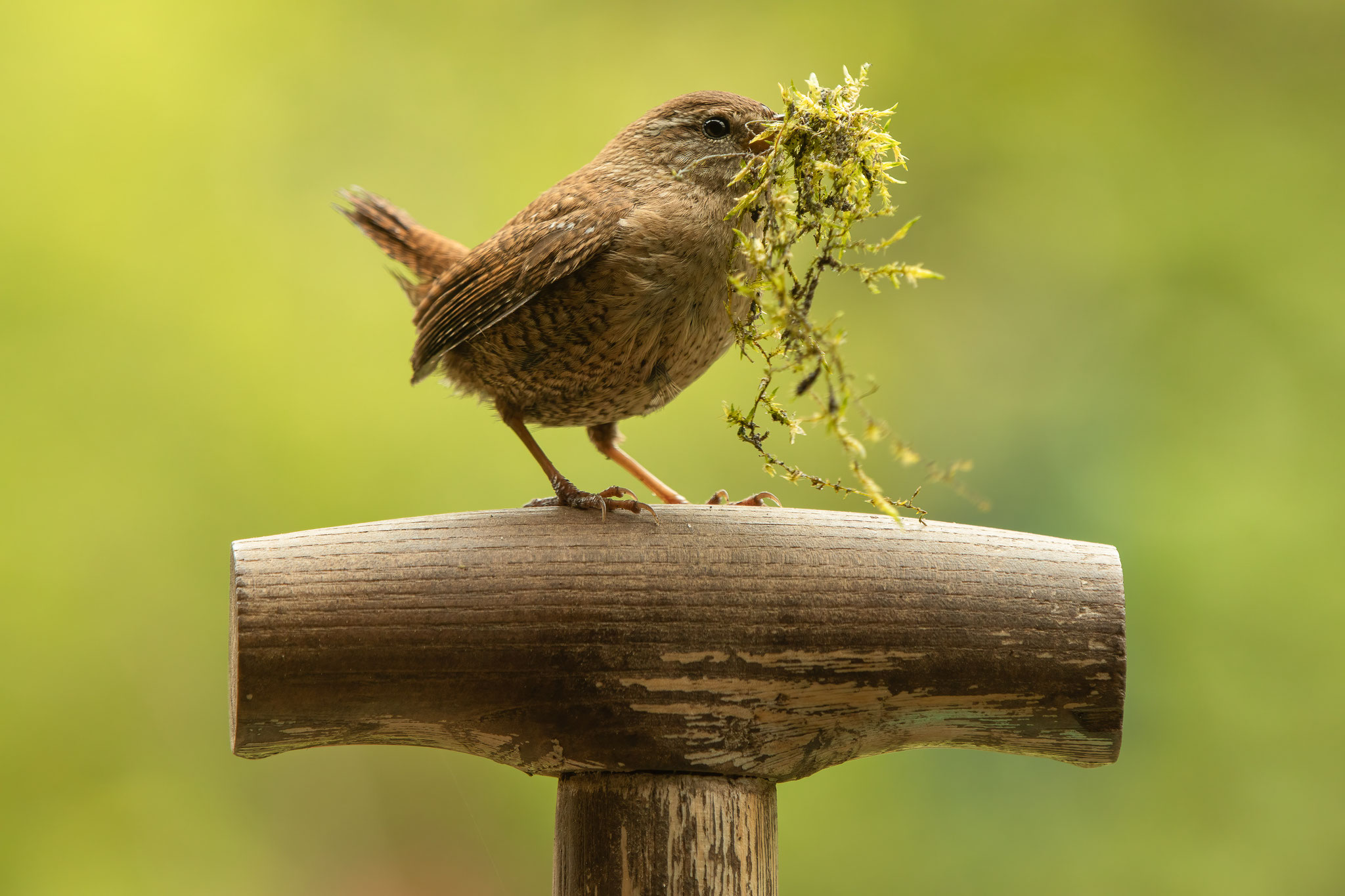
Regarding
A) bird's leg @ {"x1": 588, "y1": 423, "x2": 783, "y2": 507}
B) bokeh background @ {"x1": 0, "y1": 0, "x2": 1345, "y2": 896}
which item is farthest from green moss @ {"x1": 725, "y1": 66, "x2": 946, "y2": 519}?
bokeh background @ {"x1": 0, "y1": 0, "x2": 1345, "y2": 896}

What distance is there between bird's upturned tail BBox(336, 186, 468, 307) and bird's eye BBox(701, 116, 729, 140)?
646 millimetres

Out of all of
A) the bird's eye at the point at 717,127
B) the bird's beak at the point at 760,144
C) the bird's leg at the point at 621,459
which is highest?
the bird's eye at the point at 717,127

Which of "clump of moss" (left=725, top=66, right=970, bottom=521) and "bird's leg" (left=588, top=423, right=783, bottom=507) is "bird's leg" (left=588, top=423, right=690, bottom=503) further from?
"clump of moss" (left=725, top=66, right=970, bottom=521)

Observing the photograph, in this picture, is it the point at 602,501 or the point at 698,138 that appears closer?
the point at 602,501

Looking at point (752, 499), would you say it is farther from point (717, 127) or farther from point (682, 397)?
point (682, 397)

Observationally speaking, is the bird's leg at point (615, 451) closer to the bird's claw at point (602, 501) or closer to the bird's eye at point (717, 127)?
the bird's claw at point (602, 501)

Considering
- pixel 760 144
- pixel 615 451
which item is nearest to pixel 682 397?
pixel 615 451

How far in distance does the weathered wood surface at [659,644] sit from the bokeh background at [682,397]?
1.46m

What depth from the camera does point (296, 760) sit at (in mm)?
2805

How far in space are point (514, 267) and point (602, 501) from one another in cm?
41

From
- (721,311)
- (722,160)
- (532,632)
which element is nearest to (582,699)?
(532,632)

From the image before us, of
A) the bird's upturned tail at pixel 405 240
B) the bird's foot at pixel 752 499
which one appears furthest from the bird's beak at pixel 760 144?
the bird's upturned tail at pixel 405 240

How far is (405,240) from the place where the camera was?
7.11ft

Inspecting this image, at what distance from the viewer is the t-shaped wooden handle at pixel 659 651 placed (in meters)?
1.35
